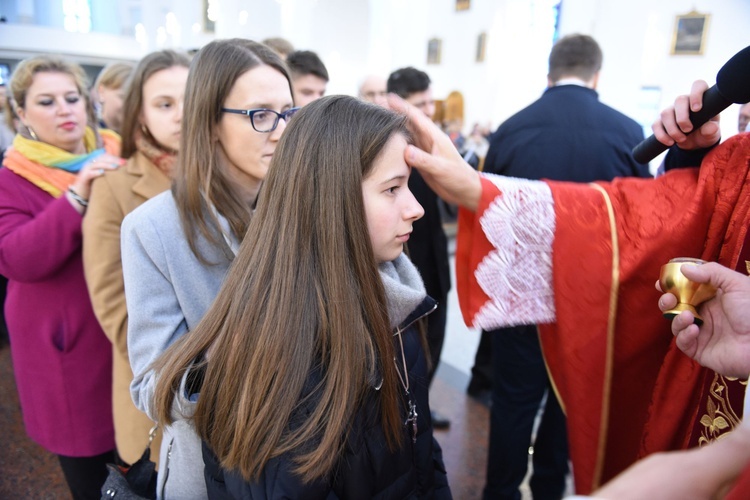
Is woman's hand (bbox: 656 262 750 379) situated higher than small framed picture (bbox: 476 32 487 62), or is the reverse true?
small framed picture (bbox: 476 32 487 62)

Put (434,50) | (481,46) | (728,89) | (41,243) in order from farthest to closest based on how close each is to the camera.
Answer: (434,50)
(481,46)
(41,243)
(728,89)

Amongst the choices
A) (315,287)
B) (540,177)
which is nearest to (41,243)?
(315,287)

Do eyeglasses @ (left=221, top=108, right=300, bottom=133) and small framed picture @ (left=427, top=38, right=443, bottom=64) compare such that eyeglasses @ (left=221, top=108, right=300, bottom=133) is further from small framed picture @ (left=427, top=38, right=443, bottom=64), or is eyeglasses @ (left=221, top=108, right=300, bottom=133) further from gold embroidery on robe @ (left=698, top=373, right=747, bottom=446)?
small framed picture @ (left=427, top=38, right=443, bottom=64)

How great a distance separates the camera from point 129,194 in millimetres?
1503

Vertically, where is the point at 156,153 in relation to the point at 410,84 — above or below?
below

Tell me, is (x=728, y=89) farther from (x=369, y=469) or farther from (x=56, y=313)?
(x=56, y=313)

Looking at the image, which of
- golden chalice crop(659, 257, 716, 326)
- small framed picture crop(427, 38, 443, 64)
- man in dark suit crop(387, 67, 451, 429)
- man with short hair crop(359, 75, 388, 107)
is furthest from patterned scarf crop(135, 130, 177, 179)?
small framed picture crop(427, 38, 443, 64)

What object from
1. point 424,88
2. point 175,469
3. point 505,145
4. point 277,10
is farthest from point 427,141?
point 277,10

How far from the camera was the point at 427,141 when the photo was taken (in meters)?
1.25

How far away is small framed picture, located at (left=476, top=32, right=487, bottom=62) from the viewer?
1354 centimetres

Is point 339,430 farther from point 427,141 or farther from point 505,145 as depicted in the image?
point 505,145

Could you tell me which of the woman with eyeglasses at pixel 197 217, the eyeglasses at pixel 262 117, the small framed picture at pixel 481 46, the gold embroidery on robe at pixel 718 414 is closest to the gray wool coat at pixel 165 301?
the woman with eyeglasses at pixel 197 217

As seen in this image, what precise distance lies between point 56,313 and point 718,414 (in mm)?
1863

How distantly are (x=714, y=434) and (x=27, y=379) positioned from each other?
201 centimetres
